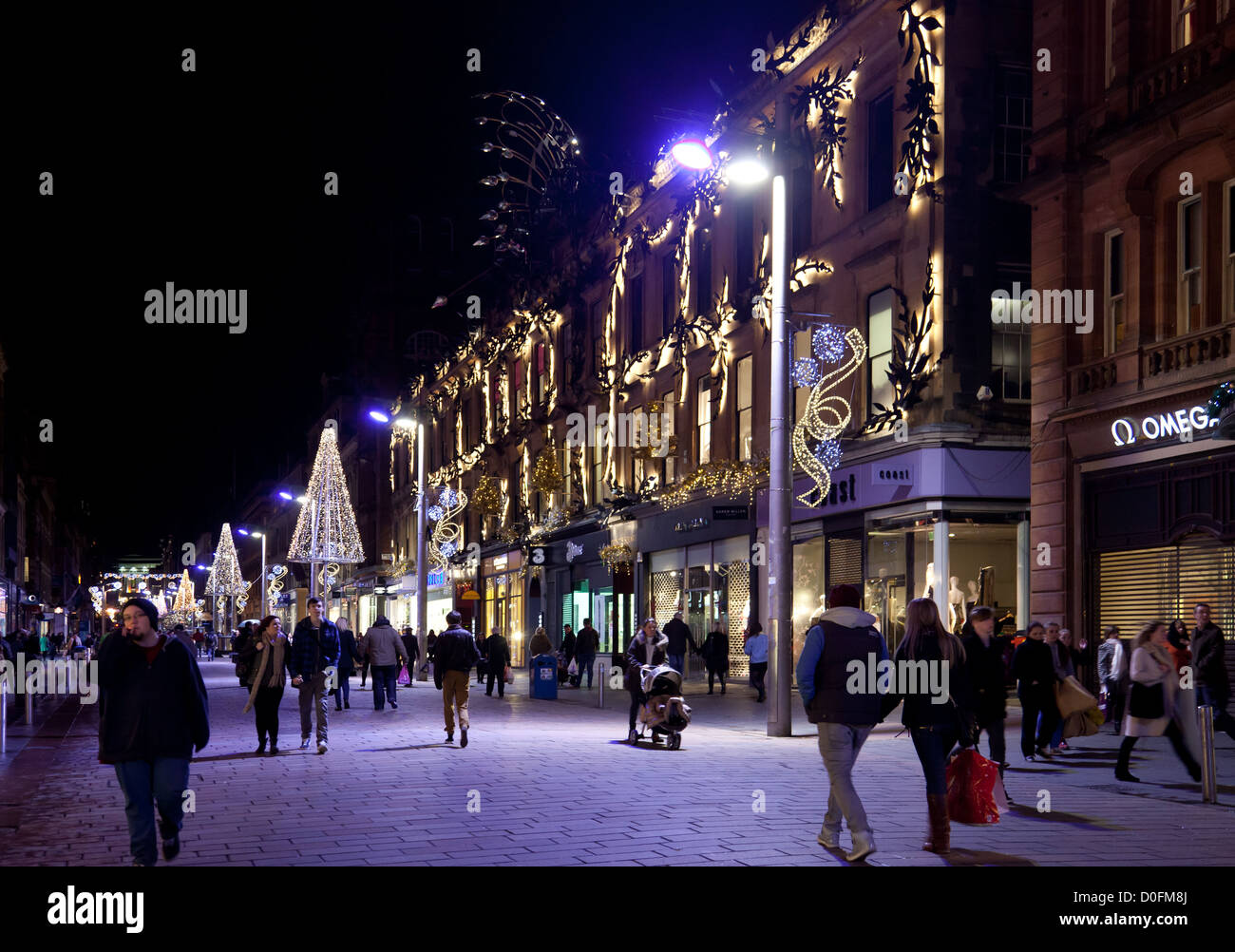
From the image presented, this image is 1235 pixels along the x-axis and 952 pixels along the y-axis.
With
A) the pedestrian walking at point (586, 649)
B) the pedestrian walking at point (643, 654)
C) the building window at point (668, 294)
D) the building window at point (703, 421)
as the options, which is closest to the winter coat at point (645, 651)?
the pedestrian walking at point (643, 654)

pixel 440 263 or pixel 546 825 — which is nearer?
pixel 546 825

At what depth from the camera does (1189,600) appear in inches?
800

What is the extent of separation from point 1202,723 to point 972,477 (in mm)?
12846

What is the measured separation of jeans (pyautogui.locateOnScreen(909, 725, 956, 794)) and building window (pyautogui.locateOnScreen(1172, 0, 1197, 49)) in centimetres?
1485

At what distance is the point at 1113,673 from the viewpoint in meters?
19.2

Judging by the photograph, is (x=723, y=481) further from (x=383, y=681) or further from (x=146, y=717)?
(x=146, y=717)

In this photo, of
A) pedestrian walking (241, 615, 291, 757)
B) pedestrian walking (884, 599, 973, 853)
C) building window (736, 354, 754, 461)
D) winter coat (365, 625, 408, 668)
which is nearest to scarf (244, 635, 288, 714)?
pedestrian walking (241, 615, 291, 757)

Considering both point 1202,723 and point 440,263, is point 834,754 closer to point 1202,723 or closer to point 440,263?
point 1202,723

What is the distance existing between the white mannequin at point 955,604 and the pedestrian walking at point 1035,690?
9.08 m

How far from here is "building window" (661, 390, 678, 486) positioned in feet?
122

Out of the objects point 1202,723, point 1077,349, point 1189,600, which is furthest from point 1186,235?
point 1202,723

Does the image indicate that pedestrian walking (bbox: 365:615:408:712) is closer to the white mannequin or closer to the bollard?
the white mannequin

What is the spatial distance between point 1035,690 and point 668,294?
23.9 metres

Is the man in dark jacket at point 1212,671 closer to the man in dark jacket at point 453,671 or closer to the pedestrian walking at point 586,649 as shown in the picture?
the man in dark jacket at point 453,671
